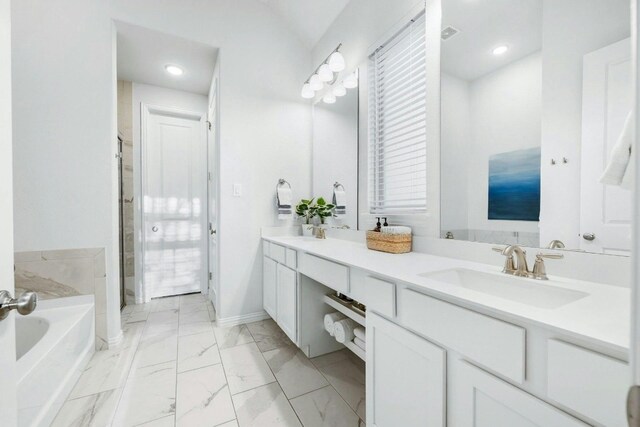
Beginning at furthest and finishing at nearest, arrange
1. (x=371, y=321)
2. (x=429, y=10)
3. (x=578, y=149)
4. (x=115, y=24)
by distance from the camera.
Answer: (x=115, y=24)
(x=429, y=10)
(x=371, y=321)
(x=578, y=149)

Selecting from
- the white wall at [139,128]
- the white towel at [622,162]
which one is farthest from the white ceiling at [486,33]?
the white wall at [139,128]

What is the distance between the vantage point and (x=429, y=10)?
1.53 m

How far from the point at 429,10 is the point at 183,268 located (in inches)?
134

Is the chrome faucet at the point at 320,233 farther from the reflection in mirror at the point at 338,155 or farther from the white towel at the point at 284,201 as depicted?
the white towel at the point at 284,201

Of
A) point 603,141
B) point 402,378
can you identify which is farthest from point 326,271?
point 603,141

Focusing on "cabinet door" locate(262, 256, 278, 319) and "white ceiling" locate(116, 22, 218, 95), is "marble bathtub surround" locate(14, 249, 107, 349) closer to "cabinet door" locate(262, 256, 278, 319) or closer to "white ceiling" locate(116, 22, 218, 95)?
"cabinet door" locate(262, 256, 278, 319)

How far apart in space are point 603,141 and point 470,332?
30.9 inches

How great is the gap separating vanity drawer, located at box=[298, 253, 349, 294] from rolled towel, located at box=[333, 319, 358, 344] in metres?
0.34

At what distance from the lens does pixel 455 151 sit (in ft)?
4.65

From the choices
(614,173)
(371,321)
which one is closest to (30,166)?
(371,321)

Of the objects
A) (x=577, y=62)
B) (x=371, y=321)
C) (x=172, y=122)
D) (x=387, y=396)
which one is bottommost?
(x=387, y=396)

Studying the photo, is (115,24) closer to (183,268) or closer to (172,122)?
(172,122)

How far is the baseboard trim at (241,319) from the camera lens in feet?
7.87

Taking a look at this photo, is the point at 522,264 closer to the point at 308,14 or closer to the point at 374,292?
the point at 374,292
